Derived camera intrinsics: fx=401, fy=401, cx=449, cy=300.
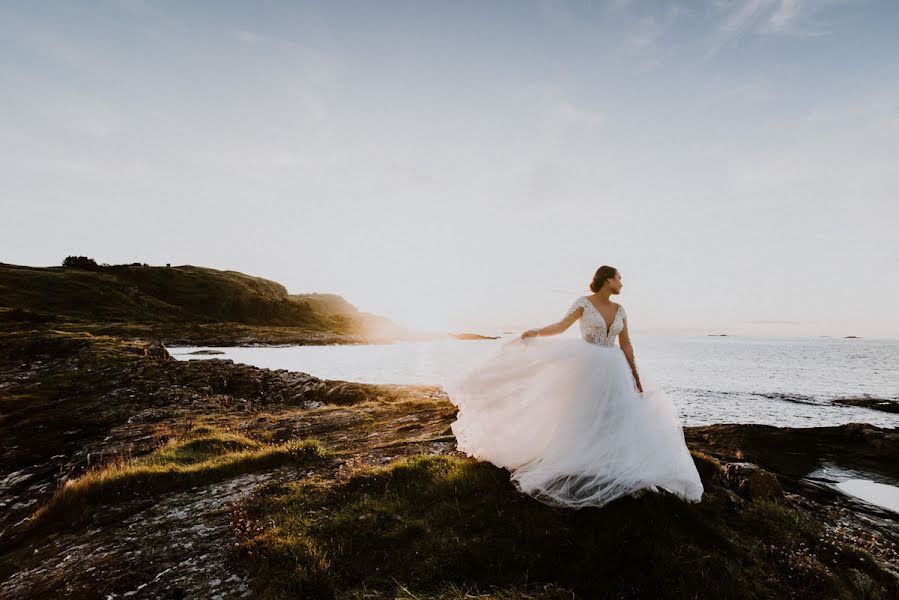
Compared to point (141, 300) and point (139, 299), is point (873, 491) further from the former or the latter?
point (139, 299)

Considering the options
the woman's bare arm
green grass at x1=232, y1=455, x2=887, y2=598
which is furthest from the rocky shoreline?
the woman's bare arm

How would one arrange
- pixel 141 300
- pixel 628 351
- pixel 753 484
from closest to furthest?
pixel 628 351 < pixel 753 484 < pixel 141 300

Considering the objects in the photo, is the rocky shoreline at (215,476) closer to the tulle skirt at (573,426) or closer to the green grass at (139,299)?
the tulle skirt at (573,426)

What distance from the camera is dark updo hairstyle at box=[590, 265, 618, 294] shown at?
26.3ft

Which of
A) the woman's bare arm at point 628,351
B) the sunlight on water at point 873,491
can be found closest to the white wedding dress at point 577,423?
the woman's bare arm at point 628,351

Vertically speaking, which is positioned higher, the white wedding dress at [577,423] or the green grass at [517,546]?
the white wedding dress at [577,423]

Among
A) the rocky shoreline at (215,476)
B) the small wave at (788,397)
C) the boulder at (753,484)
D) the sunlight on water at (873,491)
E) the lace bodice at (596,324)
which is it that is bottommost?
the small wave at (788,397)

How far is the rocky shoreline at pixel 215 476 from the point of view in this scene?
5.98m

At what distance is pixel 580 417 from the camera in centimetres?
735

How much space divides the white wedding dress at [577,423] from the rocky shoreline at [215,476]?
2.21 feet

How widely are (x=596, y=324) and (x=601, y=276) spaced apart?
97cm

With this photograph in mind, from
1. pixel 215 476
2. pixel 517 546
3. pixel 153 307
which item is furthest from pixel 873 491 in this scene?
pixel 153 307

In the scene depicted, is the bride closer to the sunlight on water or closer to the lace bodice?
the lace bodice

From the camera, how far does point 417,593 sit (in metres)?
5.01
